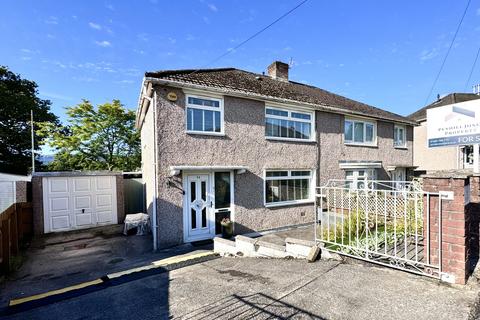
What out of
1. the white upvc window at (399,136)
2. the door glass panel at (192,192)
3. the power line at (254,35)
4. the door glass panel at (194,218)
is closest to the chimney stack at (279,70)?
the power line at (254,35)

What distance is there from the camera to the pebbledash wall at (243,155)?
7738 mm

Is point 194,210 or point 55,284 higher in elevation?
point 194,210

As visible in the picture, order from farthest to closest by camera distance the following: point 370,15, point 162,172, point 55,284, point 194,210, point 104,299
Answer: point 370,15
point 194,210
point 162,172
point 55,284
point 104,299

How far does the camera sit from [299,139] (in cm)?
1060

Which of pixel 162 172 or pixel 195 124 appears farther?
pixel 195 124

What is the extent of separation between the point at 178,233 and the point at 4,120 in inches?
979

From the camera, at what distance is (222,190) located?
29.2ft

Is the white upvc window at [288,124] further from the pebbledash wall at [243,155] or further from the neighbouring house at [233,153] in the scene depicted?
the pebbledash wall at [243,155]

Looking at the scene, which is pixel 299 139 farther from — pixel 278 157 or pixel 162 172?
pixel 162 172

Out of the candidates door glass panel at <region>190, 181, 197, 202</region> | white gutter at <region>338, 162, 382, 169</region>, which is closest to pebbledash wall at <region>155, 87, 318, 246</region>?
door glass panel at <region>190, 181, 197, 202</region>

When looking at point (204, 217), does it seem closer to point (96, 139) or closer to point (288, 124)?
point (288, 124)

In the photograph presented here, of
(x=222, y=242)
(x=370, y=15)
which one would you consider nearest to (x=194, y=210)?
(x=222, y=242)

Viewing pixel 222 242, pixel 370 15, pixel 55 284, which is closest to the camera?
pixel 55 284

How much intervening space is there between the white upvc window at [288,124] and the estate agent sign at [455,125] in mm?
5276
